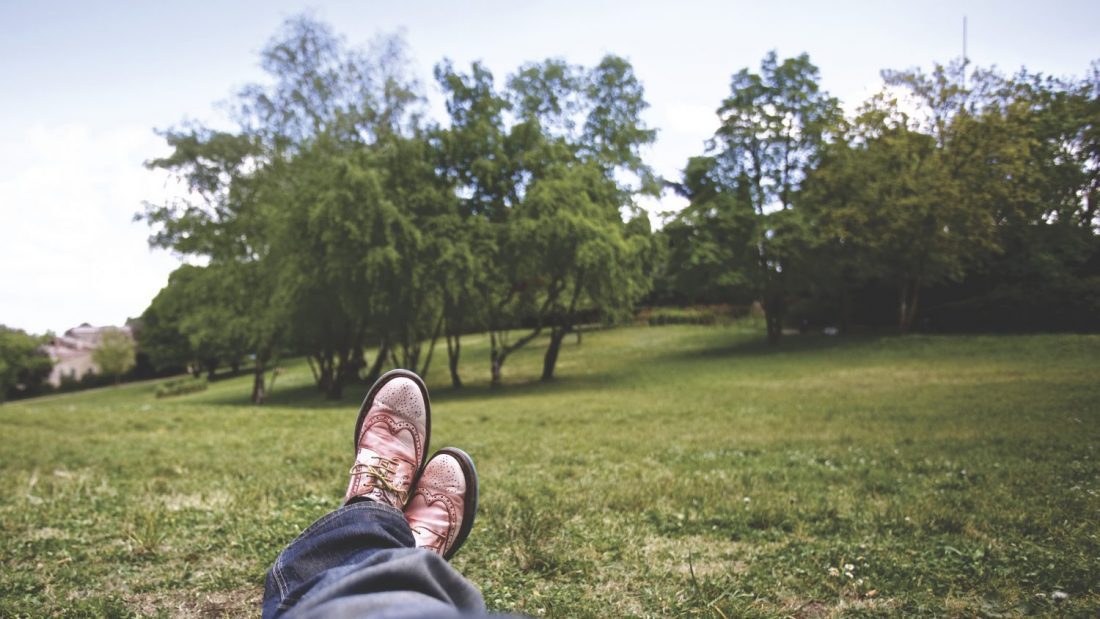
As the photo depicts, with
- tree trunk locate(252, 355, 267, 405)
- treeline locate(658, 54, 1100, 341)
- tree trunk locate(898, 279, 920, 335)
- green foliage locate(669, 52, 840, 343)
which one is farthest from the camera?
tree trunk locate(252, 355, 267, 405)

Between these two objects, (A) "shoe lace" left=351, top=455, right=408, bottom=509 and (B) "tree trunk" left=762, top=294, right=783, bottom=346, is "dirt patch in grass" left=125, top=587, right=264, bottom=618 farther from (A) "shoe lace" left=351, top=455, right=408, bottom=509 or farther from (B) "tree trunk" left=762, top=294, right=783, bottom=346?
(B) "tree trunk" left=762, top=294, right=783, bottom=346

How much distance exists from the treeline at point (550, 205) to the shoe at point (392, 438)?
8326 mm

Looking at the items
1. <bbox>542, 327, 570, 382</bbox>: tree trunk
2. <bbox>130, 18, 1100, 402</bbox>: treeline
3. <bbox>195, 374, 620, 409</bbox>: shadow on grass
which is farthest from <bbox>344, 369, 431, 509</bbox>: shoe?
<bbox>542, 327, 570, 382</bbox>: tree trunk

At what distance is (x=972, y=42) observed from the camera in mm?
5941

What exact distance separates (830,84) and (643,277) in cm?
1329

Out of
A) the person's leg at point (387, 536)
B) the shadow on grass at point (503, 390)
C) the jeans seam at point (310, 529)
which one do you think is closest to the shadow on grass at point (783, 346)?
the shadow on grass at point (503, 390)

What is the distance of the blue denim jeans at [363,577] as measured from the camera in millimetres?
1323

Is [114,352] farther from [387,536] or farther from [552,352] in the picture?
[387,536]

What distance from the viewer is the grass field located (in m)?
2.65

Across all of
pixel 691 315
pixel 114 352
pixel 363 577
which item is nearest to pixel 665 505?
pixel 363 577

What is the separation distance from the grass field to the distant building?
49550 mm

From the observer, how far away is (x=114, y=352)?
47.8 metres

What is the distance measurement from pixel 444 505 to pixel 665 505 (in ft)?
6.82

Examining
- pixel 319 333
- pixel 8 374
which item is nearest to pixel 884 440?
pixel 319 333
